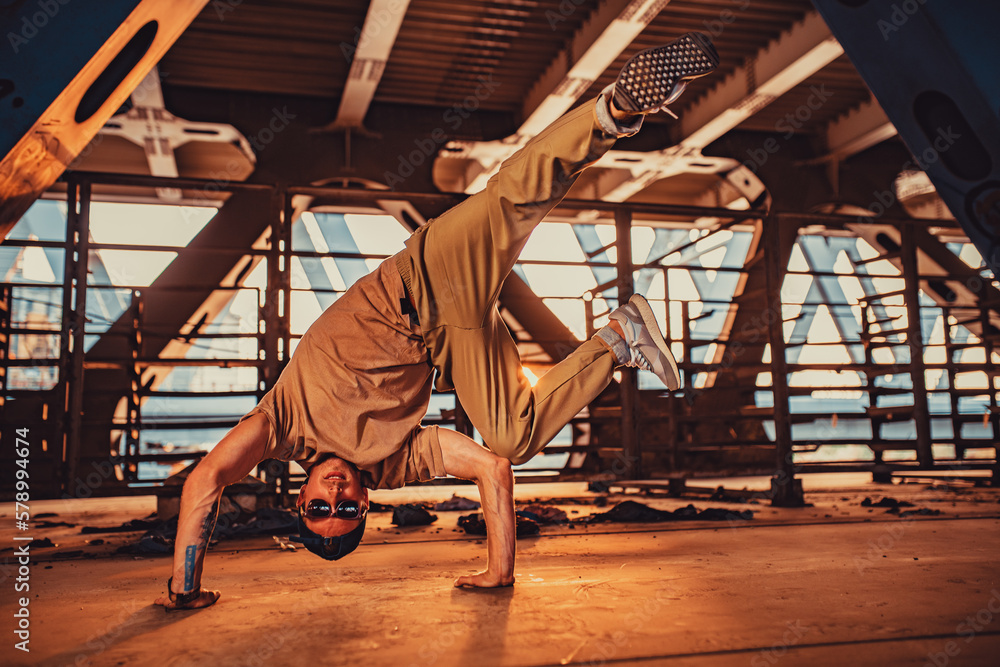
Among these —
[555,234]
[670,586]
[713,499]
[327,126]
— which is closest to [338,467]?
[670,586]

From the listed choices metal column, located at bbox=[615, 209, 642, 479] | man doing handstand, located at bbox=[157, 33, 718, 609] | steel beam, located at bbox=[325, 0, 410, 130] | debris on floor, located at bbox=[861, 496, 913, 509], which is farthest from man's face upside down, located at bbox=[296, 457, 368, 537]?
steel beam, located at bbox=[325, 0, 410, 130]

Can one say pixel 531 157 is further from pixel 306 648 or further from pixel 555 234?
pixel 555 234

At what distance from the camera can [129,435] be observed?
19.9 feet

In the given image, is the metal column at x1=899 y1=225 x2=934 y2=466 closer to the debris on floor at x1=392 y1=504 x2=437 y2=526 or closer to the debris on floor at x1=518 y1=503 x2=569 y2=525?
the debris on floor at x1=518 y1=503 x2=569 y2=525

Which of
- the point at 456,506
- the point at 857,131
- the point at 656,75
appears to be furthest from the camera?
the point at 857,131

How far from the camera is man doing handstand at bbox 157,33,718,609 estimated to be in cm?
225

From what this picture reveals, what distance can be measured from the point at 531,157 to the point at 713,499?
443 centimetres

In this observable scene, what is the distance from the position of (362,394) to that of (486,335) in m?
0.45

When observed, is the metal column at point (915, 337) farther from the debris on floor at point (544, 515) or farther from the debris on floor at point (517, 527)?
the debris on floor at point (517, 527)

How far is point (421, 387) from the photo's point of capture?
101 inches

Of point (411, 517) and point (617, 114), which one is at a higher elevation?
point (617, 114)

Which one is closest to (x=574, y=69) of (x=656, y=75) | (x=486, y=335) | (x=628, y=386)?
(x=628, y=386)

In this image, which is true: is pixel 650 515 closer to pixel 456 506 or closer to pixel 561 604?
pixel 456 506

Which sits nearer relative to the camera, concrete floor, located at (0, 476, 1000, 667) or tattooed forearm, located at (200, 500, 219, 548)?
concrete floor, located at (0, 476, 1000, 667)
